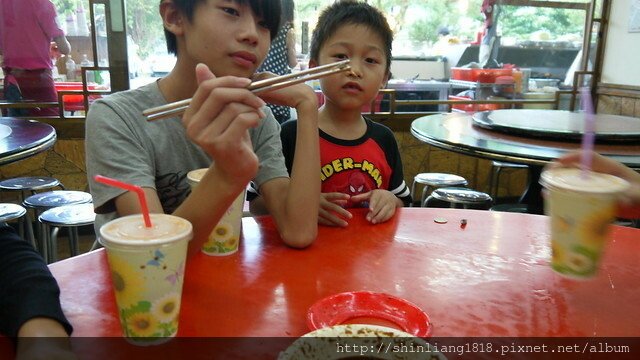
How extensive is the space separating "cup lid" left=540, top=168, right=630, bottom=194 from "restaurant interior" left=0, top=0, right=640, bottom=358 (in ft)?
0.53

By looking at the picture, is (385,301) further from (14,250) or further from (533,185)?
(533,185)

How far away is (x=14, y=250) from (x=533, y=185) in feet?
9.71

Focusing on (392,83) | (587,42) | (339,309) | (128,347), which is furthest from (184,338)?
(587,42)

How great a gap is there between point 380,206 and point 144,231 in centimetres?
85

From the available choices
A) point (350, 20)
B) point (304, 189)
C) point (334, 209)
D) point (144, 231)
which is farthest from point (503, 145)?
point (144, 231)

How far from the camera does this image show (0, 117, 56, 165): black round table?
2002 mm

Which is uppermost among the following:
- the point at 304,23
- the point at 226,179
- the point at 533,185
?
the point at 304,23

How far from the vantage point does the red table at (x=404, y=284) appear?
871 mm

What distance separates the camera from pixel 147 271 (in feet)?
2.36

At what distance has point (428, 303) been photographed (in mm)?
957

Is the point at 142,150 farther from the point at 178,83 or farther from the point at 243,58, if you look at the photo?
the point at 243,58

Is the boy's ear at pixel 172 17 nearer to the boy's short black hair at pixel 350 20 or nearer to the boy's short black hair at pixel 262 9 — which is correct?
the boy's short black hair at pixel 262 9

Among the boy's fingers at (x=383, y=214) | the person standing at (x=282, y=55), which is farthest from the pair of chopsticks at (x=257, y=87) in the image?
the person standing at (x=282, y=55)

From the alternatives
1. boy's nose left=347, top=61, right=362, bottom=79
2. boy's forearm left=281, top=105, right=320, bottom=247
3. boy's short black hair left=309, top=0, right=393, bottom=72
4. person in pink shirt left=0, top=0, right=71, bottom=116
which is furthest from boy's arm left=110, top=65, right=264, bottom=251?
person in pink shirt left=0, top=0, right=71, bottom=116
